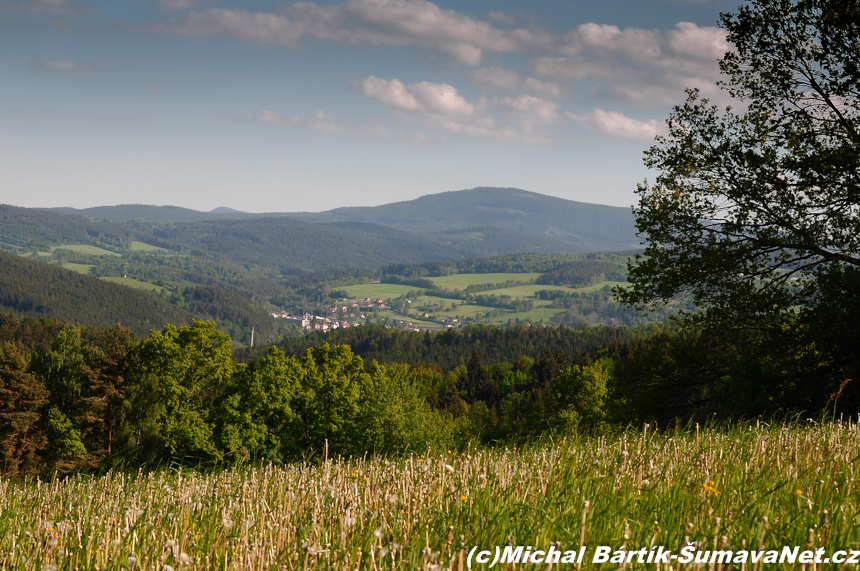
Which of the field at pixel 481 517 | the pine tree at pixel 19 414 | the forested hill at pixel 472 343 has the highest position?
the field at pixel 481 517

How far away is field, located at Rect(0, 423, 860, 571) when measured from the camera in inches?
112

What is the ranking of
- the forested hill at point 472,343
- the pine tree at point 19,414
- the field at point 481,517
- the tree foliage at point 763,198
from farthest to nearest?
1. the forested hill at point 472,343
2. the pine tree at point 19,414
3. the tree foliage at point 763,198
4. the field at point 481,517

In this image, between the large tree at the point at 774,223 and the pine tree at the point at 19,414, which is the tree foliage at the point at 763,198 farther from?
the pine tree at the point at 19,414

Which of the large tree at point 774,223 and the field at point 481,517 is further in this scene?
the large tree at point 774,223

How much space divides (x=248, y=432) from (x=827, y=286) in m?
31.4

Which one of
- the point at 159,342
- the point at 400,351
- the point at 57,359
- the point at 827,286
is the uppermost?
the point at 827,286

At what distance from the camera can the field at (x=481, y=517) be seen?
2840 millimetres

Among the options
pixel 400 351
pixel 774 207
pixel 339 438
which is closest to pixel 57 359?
pixel 339 438

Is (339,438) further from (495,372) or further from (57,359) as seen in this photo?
(495,372)

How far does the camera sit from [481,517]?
129 inches

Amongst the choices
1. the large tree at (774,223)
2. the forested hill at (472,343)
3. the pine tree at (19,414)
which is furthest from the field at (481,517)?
the forested hill at (472,343)

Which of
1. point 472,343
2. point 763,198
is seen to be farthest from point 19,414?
point 472,343

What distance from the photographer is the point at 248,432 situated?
121 ft

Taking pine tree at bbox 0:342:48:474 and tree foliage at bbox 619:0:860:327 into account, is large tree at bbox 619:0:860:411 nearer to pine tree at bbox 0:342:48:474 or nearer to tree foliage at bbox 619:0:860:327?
tree foliage at bbox 619:0:860:327
